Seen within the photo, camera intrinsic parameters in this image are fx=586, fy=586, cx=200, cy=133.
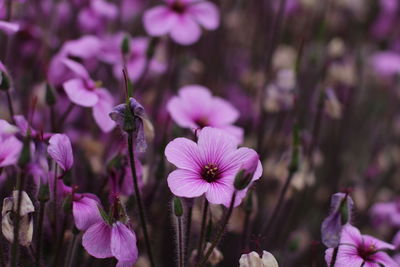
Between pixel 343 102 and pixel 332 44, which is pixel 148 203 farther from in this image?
pixel 343 102

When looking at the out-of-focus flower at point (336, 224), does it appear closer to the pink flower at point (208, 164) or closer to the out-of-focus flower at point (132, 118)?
the pink flower at point (208, 164)

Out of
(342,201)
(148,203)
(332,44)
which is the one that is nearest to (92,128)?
(148,203)

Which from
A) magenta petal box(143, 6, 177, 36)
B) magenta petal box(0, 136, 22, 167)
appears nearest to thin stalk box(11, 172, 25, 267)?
magenta petal box(0, 136, 22, 167)

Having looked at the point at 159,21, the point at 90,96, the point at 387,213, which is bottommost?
the point at 387,213

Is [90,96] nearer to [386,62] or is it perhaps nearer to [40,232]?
[40,232]

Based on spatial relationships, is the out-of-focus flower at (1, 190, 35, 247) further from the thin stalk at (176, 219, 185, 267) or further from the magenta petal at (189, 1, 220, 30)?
the magenta petal at (189, 1, 220, 30)

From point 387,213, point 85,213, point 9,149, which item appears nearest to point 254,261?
point 85,213
